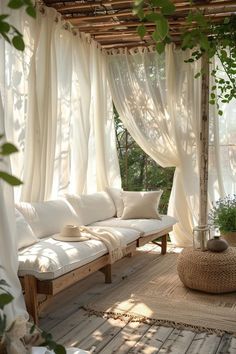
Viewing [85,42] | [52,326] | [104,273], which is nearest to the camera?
[52,326]

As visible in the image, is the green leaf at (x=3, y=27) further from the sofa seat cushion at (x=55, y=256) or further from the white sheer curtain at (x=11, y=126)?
the sofa seat cushion at (x=55, y=256)

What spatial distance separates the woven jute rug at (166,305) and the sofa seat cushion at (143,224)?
1.72ft

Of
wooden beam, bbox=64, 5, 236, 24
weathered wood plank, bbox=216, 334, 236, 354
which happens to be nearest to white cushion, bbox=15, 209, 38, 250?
weathered wood plank, bbox=216, 334, 236, 354

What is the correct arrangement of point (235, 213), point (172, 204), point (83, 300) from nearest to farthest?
1. point (83, 300)
2. point (235, 213)
3. point (172, 204)

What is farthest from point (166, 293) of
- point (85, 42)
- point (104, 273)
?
point (85, 42)

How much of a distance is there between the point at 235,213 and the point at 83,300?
209 centimetres

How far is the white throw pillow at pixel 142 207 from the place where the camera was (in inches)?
201

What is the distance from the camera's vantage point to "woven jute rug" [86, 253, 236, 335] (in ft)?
10.1

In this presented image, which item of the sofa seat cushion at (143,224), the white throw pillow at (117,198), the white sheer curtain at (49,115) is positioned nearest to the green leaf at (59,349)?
the white sheer curtain at (49,115)

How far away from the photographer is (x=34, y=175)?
424 cm

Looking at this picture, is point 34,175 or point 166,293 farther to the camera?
point 34,175

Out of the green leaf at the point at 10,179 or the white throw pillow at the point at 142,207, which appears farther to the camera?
the white throw pillow at the point at 142,207

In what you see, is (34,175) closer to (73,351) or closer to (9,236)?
(9,236)

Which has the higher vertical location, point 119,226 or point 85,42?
point 85,42
